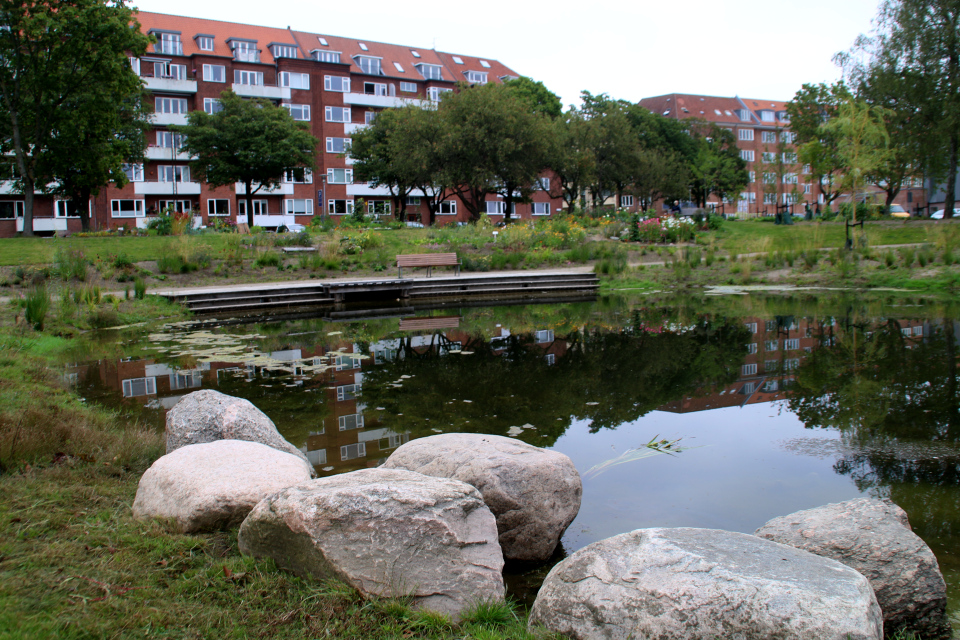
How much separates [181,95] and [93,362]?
47.5 metres

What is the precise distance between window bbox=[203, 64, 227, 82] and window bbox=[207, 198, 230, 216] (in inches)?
361

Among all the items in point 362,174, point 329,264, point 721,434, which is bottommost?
point 721,434

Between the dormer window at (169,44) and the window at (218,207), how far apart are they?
1127 centimetres

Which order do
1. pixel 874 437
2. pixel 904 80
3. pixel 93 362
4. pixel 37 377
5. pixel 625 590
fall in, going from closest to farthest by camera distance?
pixel 625 590 < pixel 874 437 < pixel 37 377 < pixel 93 362 < pixel 904 80

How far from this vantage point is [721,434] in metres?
6.93

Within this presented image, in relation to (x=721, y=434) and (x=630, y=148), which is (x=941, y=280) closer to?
(x=721, y=434)

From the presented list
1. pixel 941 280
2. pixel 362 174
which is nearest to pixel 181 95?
pixel 362 174

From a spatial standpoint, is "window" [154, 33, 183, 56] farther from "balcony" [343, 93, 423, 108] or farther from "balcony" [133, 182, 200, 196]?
"balcony" [343, 93, 423, 108]

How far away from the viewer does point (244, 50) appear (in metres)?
53.9

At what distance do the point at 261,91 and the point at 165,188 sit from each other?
1064 cm

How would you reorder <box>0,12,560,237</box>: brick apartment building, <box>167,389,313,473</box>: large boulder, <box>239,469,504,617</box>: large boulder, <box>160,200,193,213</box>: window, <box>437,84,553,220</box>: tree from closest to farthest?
<box>239,469,504,617</box>: large boulder
<box>167,389,313,473</box>: large boulder
<box>437,84,553,220</box>: tree
<box>0,12,560,237</box>: brick apartment building
<box>160,200,193,213</box>: window

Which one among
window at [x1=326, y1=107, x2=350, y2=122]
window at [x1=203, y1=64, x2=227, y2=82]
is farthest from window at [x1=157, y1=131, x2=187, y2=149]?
window at [x1=326, y1=107, x2=350, y2=122]

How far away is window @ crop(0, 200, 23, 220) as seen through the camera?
47.4 m

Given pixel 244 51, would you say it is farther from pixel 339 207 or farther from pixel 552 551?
pixel 552 551
